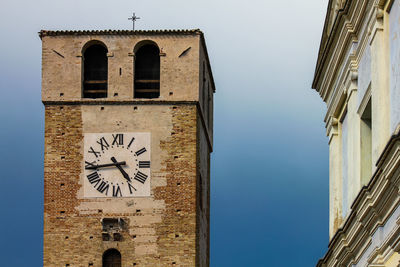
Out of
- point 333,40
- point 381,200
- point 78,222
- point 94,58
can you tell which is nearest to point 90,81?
point 94,58

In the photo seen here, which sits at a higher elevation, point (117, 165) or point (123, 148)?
point (123, 148)

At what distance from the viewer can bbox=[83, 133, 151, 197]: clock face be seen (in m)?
A: 41.5

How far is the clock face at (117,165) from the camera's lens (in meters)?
41.5

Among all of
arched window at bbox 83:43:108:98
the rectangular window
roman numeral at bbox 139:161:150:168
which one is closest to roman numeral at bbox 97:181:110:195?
roman numeral at bbox 139:161:150:168

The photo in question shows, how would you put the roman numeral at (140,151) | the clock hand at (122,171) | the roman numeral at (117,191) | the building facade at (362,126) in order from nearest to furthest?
the building facade at (362,126)
the roman numeral at (117,191)
the clock hand at (122,171)
the roman numeral at (140,151)

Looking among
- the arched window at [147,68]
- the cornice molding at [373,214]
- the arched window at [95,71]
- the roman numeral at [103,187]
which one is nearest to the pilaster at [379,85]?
the cornice molding at [373,214]

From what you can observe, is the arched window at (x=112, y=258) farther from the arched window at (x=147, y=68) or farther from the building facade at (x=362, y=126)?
the building facade at (x=362, y=126)

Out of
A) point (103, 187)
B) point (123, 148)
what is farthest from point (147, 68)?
point (103, 187)

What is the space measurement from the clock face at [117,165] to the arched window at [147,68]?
70.8 inches

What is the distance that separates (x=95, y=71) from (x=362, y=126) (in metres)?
27.1

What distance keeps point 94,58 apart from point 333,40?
2582cm

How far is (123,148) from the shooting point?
4191cm

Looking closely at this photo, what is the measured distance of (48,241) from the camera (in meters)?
41.3

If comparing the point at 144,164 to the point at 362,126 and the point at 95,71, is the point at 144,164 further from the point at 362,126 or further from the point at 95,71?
the point at 362,126
